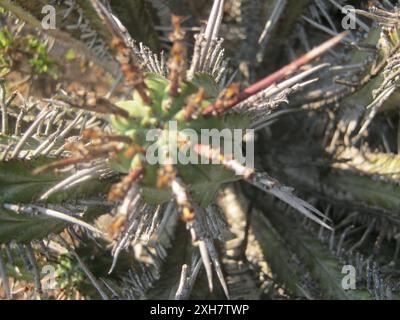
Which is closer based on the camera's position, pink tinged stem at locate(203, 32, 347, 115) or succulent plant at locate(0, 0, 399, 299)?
pink tinged stem at locate(203, 32, 347, 115)

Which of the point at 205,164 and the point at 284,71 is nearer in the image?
the point at 284,71

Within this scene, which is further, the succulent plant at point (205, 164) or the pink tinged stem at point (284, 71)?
the succulent plant at point (205, 164)

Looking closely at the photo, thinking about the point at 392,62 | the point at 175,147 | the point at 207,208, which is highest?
the point at 392,62

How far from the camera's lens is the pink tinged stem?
1321 mm

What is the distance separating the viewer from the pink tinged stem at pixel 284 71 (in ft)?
4.33

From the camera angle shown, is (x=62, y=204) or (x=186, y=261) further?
(x=186, y=261)

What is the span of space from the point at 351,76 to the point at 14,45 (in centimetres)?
220

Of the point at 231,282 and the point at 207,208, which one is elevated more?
the point at 207,208

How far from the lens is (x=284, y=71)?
139 centimetres

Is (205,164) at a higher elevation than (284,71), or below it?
below

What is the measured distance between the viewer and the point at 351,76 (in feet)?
8.70

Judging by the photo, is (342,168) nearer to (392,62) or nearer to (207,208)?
(392,62)
